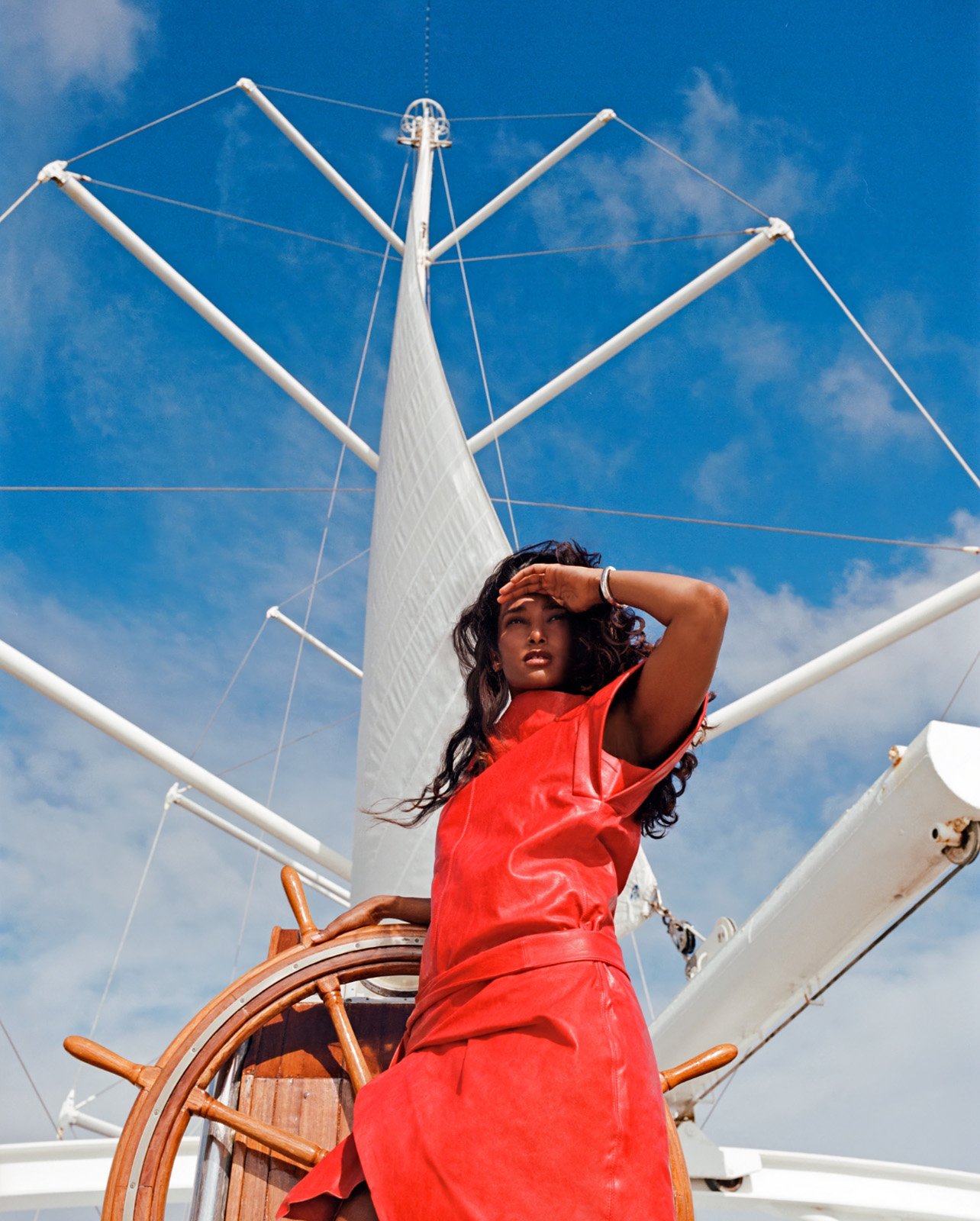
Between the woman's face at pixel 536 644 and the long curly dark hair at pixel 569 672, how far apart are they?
0.02 metres

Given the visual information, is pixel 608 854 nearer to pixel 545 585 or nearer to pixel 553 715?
pixel 553 715

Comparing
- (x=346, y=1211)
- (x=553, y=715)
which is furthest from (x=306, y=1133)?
(x=553, y=715)

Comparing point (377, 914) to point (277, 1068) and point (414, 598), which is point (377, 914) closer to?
point (277, 1068)

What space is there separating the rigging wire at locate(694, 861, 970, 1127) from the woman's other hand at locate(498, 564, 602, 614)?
1.25m

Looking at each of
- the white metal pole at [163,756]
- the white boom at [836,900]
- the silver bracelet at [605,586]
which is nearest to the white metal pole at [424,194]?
the white metal pole at [163,756]

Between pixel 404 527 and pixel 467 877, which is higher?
pixel 404 527

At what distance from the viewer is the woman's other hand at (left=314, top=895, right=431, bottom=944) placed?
5.33 ft

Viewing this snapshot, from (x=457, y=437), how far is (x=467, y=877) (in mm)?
2706

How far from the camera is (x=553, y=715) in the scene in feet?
4.75

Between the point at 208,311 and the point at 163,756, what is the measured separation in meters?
2.62

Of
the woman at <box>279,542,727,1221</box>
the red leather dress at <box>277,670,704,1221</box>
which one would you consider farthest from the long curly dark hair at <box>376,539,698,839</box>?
the red leather dress at <box>277,670,704,1221</box>

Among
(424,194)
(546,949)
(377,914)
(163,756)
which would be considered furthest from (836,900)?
(424,194)

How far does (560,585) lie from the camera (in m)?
1.44

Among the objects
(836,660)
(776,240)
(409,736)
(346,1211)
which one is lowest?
(346,1211)
